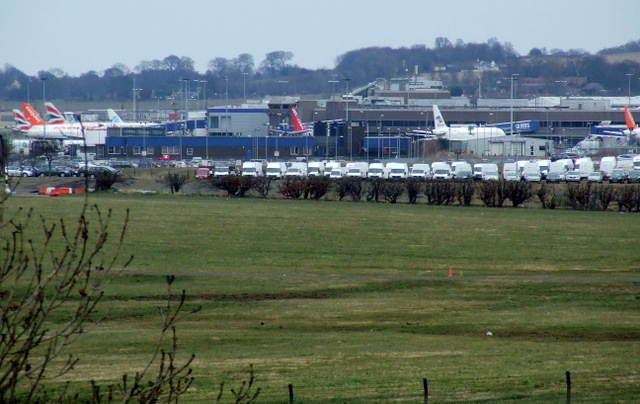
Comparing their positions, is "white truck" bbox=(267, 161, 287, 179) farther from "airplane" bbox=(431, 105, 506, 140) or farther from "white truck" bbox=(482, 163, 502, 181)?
"airplane" bbox=(431, 105, 506, 140)

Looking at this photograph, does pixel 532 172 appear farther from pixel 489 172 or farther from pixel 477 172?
pixel 477 172

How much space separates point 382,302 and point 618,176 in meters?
51.0

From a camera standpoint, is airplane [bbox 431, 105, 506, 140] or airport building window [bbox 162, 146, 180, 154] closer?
airport building window [bbox 162, 146, 180, 154]

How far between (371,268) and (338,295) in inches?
192

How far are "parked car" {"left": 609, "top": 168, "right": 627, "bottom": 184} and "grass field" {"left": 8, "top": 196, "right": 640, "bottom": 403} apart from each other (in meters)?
24.0

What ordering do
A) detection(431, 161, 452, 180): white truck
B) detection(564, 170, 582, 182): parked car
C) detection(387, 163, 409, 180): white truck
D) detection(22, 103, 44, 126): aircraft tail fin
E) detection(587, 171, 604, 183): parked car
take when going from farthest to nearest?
detection(22, 103, 44, 126): aircraft tail fin → detection(564, 170, 582, 182): parked car → detection(387, 163, 409, 180): white truck → detection(431, 161, 452, 180): white truck → detection(587, 171, 604, 183): parked car

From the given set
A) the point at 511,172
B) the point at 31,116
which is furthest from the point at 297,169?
the point at 31,116

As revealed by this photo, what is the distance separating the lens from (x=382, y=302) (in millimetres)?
24672

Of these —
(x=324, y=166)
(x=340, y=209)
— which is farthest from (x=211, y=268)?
(x=324, y=166)

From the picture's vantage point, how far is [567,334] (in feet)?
67.8

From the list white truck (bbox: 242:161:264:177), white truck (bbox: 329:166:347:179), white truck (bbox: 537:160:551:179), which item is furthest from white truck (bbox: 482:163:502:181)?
white truck (bbox: 242:161:264:177)

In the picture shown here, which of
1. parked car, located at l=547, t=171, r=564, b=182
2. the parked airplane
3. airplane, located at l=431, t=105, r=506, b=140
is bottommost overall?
parked car, located at l=547, t=171, r=564, b=182

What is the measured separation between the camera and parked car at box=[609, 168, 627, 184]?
70062 millimetres

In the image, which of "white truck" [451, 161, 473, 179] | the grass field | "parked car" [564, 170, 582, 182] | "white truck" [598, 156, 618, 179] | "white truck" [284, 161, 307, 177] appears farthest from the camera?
"white truck" [284, 161, 307, 177]
